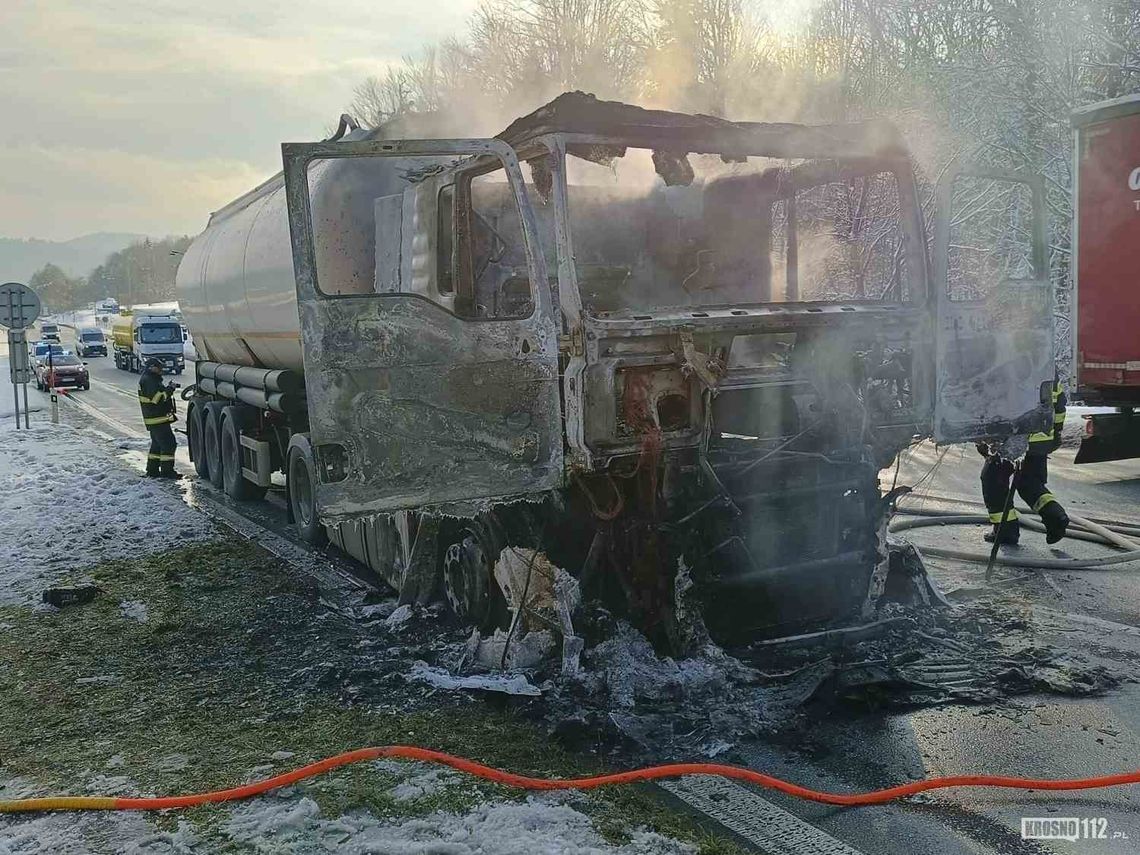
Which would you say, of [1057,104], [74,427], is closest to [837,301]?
[1057,104]

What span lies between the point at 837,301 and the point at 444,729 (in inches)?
122

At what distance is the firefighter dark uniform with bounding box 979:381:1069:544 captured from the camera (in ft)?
24.0

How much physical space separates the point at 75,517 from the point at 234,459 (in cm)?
160

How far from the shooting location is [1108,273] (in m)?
9.83

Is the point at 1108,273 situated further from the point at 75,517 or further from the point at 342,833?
the point at 75,517

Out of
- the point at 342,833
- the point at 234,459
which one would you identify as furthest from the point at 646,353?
the point at 234,459

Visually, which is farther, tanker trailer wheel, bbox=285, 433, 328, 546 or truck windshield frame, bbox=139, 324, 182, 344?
truck windshield frame, bbox=139, 324, 182, 344

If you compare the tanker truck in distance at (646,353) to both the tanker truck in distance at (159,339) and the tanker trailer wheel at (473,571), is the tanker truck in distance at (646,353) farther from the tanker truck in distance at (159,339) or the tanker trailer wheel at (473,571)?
the tanker truck in distance at (159,339)

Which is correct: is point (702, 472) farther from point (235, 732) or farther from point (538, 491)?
point (235, 732)

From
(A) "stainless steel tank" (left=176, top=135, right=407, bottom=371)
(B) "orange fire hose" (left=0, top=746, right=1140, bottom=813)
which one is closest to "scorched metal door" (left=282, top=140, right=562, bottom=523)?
(B) "orange fire hose" (left=0, top=746, right=1140, bottom=813)

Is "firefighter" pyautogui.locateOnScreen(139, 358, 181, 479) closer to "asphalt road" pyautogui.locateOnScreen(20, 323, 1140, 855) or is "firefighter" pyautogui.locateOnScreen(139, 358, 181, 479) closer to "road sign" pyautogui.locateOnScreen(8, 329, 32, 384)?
"road sign" pyautogui.locateOnScreen(8, 329, 32, 384)

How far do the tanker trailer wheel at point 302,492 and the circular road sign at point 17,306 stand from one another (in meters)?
12.0

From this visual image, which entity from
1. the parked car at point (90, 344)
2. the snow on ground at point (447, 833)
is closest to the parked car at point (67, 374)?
the parked car at point (90, 344)

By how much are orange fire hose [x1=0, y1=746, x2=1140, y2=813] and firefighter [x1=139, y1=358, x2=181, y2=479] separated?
30.5 ft
